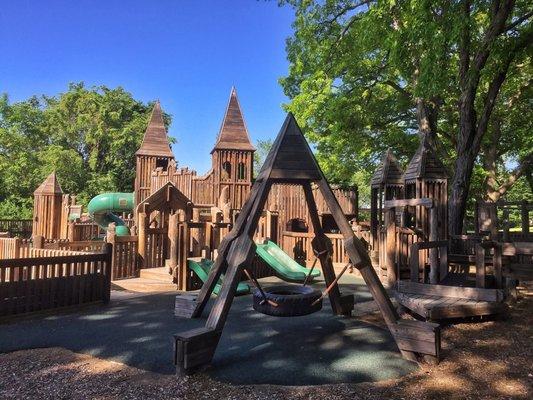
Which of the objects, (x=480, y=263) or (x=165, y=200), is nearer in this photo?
(x=480, y=263)

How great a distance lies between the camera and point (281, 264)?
12398mm

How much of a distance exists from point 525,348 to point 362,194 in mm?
71174

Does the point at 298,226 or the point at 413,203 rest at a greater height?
the point at 413,203

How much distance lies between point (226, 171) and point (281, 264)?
15492 mm

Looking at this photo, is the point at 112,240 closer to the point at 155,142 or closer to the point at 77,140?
the point at 155,142

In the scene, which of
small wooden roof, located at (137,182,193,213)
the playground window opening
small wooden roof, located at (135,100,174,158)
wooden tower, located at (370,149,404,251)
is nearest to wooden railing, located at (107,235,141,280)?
small wooden roof, located at (137,182,193,213)

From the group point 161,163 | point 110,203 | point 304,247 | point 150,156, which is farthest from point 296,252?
point 161,163

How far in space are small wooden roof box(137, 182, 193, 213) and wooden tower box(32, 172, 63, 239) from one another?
628 cm

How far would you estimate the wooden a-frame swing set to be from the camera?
14.9 ft

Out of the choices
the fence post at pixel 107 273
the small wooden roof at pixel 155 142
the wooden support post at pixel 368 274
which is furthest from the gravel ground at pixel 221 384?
the small wooden roof at pixel 155 142

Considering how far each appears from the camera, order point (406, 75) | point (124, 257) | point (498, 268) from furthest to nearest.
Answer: point (406, 75) < point (124, 257) < point (498, 268)

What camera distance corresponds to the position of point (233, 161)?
26.8m

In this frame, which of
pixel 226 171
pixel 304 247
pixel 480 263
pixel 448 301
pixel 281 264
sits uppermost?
pixel 226 171

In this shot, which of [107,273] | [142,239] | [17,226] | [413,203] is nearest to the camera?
[107,273]
